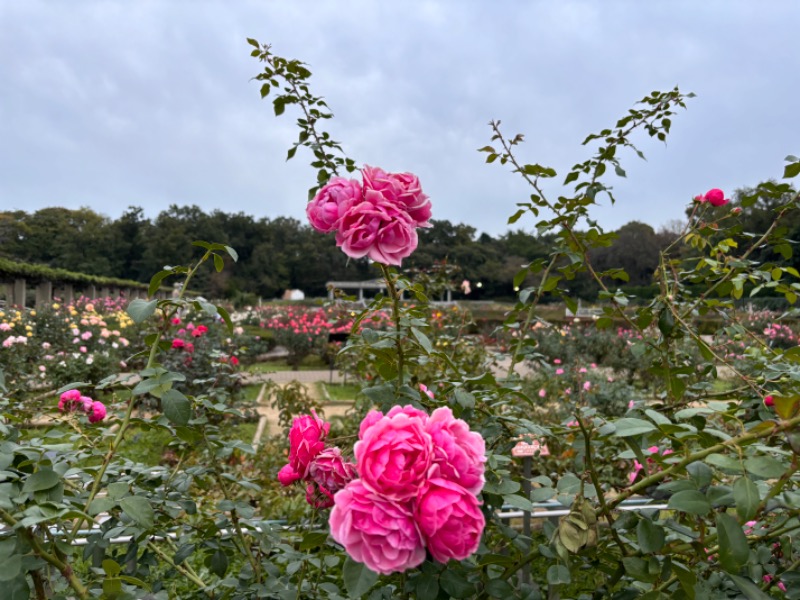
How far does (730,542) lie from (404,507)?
31 cm

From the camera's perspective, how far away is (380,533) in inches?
18.9

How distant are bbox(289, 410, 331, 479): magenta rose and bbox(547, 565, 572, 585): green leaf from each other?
1.10 ft

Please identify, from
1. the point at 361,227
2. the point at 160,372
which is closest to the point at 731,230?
the point at 361,227

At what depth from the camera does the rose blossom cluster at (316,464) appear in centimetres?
69

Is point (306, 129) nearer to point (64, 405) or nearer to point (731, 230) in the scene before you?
point (64, 405)

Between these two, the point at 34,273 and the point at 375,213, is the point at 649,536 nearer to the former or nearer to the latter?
the point at 375,213

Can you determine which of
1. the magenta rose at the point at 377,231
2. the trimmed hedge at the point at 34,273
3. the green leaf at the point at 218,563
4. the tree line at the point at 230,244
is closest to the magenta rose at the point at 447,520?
the magenta rose at the point at 377,231

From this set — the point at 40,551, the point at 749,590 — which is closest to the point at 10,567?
the point at 40,551

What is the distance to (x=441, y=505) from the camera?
483mm

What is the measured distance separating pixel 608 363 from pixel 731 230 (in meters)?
6.71

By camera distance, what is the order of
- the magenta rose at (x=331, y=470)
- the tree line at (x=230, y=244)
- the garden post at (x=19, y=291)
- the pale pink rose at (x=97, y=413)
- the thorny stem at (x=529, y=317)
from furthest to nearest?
1. the tree line at (x=230, y=244)
2. the garden post at (x=19, y=291)
3. the pale pink rose at (x=97, y=413)
4. the thorny stem at (x=529, y=317)
5. the magenta rose at (x=331, y=470)

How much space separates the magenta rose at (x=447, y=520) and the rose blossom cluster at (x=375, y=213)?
286 millimetres

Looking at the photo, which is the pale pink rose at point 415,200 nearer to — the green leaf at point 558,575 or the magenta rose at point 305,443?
the magenta rose at point 305,443

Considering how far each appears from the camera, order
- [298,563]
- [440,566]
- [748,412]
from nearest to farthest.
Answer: [440,566] < [298,563] < [748,412]
